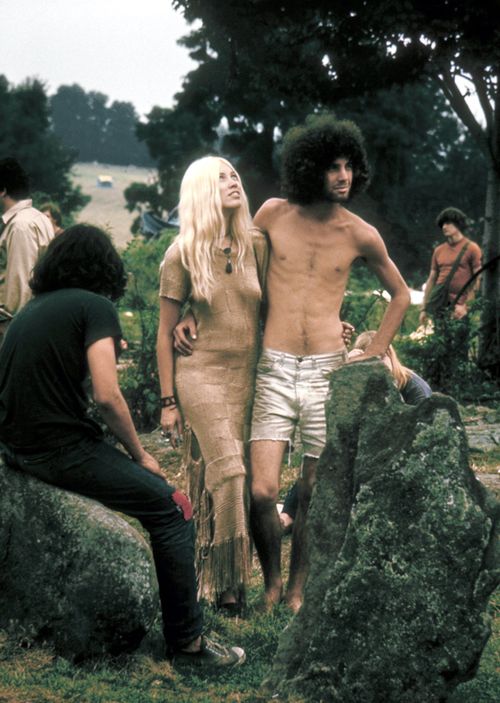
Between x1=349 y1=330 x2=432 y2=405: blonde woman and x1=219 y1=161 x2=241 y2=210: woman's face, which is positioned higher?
x1=219 y1=161 x2=241 y2=210: woman's face

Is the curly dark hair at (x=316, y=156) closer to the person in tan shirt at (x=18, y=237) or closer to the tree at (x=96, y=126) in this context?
the person in tan shirt at (x=18, y=237)

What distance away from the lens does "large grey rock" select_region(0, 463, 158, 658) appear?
445 centimetres

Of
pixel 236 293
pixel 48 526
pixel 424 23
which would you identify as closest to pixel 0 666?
pixel 48 526

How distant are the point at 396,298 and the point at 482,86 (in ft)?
24.1

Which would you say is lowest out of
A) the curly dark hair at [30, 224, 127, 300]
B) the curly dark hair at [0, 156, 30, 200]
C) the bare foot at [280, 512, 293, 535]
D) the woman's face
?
the bare foot at [280, 512, 293, 535]

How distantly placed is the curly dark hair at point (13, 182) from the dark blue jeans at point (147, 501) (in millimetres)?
3745

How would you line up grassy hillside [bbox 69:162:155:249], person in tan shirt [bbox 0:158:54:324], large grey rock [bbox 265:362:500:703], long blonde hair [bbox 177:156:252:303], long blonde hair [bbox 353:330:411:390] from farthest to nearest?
1. grassy hillside [bbox 69:162:155:249]
2. person in tan shirt [bbox 0:158:54:324]
3. long blonde hair [bbox 353:330:411:390]
4. long blonde hair [bbox 177:156:252:303]
5. large grey rock [bbox 265:362:500:703]

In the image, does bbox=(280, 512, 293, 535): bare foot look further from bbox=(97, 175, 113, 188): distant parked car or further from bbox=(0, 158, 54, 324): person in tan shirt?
bbox=(97, 175, 113, 188): distant parked car

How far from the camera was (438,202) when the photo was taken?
45250mm

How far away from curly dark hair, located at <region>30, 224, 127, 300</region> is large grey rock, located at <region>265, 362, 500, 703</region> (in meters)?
1.37

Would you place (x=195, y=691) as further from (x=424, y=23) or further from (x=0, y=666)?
(x=424, y=23)

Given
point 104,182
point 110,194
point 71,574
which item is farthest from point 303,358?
point 104,182

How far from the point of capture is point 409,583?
3.92m

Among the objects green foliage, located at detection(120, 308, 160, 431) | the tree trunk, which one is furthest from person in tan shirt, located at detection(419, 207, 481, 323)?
green foliage, located at detection(120, 308, 160, 431)
